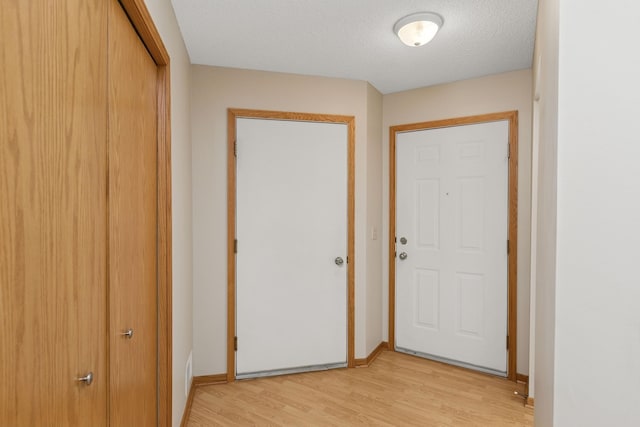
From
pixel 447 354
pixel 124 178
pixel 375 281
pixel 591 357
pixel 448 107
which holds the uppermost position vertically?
pixel 448 107

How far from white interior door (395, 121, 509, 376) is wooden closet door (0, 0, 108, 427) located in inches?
100.0

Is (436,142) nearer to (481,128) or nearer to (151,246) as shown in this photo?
(481,128)

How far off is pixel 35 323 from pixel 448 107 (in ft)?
9.80

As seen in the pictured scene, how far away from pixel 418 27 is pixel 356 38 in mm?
410

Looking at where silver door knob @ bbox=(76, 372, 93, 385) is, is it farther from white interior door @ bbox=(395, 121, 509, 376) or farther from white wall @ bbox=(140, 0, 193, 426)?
white interior door @ bbox=(395, 121, 509, 376)

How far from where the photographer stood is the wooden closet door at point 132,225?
1145 millimetres

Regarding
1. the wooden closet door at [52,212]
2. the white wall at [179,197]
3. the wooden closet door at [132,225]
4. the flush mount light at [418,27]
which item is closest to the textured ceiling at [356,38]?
the flush mount light at [418,27]

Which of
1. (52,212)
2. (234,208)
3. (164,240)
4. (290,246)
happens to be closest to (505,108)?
(290,246)

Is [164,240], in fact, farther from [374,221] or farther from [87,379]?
[374,221]

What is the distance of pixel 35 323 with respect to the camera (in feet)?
2.28

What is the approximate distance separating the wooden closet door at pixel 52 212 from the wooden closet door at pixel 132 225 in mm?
94

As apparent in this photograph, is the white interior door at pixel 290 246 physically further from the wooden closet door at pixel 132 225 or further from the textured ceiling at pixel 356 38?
the wooden closet door at pixel 132 225

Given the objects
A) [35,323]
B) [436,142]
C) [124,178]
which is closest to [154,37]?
[124,178]

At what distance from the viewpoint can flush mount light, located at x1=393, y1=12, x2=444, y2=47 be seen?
1.92m
